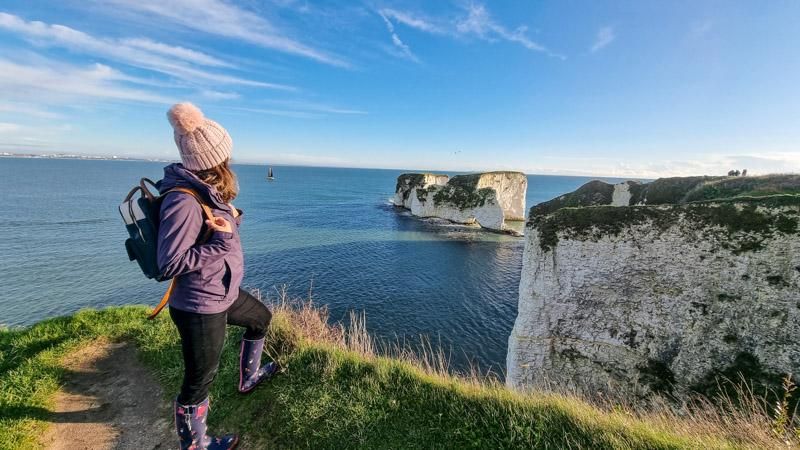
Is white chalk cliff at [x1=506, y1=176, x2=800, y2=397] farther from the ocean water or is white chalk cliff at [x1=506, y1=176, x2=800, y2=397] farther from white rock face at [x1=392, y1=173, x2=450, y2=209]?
white rock face at [x1=392, y1=173, x2=450, y2=209]

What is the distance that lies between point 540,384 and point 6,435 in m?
13.7

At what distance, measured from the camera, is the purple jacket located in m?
2.83

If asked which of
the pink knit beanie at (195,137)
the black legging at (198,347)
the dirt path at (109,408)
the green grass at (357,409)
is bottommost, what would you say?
the dirt path at (109,408)

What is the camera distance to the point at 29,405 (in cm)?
476

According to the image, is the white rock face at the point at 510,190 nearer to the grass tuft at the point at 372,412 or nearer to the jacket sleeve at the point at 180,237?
the grass tuft at the point at 372,412

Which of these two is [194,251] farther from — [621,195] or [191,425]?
[621,195]

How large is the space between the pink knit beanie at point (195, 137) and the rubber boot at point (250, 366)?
2.57m

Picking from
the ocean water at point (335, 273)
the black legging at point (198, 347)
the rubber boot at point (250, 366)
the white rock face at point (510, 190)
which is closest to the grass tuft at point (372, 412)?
the rubber boot at point (250, 366)

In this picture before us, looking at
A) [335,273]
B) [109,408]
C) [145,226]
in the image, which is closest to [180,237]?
[145,226]

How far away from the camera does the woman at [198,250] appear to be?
113 inches

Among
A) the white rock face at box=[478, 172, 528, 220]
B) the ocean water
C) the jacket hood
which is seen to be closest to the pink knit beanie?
the jacket hood

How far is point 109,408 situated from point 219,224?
13.4ft

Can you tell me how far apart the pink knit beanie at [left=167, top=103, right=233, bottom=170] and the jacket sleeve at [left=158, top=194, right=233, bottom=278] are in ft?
1.52

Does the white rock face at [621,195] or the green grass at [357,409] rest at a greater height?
the white rock face at [621,195]
